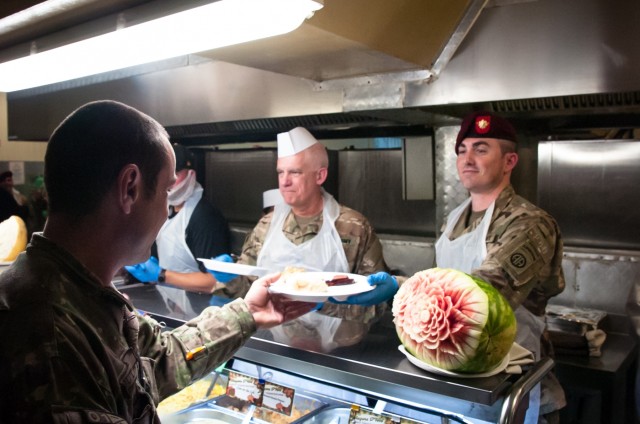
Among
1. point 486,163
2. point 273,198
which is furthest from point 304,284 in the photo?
point 273,198

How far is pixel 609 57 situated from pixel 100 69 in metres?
1.81

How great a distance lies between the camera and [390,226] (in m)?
4.28

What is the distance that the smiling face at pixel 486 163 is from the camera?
2.53 meters

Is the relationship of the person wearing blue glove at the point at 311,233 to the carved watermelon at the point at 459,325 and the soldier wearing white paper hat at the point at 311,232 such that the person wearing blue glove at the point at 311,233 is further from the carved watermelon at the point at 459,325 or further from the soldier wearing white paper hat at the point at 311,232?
the carved watermelon at the point at 459,325

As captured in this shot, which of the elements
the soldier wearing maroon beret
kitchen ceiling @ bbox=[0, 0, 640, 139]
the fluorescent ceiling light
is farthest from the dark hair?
the soldier wearing maroon beret

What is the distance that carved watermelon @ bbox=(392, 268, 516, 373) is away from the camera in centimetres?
133

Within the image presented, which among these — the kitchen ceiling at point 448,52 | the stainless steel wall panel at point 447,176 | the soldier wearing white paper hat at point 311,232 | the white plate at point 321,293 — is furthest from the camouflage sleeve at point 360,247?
the white plate at point 321,293

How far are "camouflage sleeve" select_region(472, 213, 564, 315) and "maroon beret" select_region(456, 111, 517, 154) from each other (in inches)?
15.4

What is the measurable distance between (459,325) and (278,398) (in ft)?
2.42

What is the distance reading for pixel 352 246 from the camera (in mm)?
2988

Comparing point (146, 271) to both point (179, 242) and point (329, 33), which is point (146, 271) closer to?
point (179, 242)

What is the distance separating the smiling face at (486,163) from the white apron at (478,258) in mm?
113

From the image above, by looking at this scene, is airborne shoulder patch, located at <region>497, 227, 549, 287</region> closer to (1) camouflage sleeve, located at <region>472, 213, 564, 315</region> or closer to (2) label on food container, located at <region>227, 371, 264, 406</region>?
(1) camouflage sleeve, located at <region>472, 213, 564, 315</region>

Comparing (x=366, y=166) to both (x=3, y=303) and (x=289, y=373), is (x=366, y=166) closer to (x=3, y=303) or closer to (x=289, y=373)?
(x=289, y=373)
